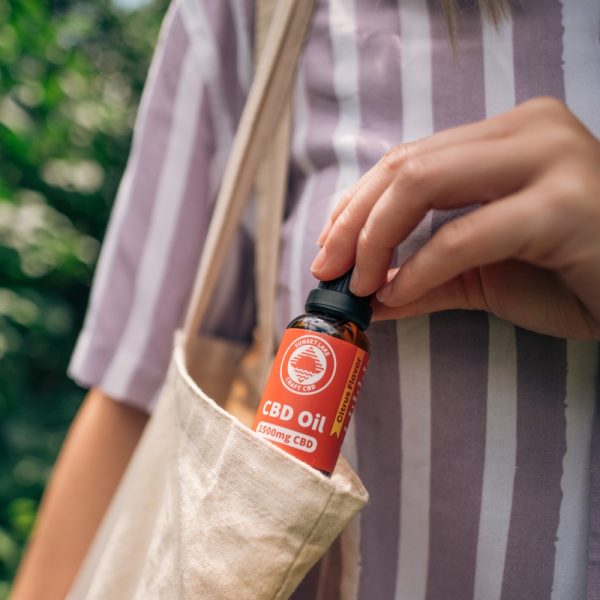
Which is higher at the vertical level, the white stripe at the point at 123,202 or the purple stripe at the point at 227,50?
the purple stripe at the point at 227,50

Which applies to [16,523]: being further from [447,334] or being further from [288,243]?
[447,334]

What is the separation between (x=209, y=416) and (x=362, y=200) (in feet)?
0.62

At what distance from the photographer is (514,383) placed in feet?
1.46

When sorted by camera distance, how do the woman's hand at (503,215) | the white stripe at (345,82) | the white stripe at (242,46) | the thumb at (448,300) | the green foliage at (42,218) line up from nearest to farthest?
the woman's hand at (503,215) < the thumb at (448,300) < the white stripe at (345,82) < the white stripe at (242,46) < the green foliage at (42,218)

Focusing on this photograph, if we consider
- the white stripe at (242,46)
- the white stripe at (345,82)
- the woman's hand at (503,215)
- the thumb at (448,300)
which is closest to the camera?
the woman's hand at (503,215)

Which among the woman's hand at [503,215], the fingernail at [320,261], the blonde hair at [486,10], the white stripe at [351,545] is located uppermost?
the blonde hair at [486,10]

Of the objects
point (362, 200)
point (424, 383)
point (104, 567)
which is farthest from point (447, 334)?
point (104, 567)

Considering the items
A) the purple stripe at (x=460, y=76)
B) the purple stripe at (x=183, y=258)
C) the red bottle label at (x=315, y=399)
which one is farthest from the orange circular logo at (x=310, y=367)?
the purple stripe at (x=183, y=258)

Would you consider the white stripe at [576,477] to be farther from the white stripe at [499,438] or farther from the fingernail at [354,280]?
the fingernail at [354,280]

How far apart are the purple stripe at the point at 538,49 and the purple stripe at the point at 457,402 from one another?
28mm

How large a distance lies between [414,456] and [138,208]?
0.43 metres

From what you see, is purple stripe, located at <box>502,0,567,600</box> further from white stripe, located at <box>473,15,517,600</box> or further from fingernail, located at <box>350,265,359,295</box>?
fingernail, located at <box>350,265,359,295</box>

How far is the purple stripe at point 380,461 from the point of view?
494mm

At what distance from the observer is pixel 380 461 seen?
0.51 meters
